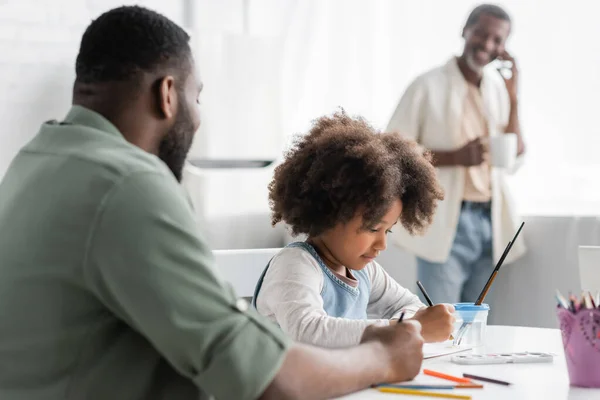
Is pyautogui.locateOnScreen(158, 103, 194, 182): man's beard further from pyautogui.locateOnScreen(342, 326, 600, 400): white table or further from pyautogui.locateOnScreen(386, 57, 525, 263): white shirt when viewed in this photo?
pyautogui.locateOnScreen(386, 57, 525, 263): white shirt

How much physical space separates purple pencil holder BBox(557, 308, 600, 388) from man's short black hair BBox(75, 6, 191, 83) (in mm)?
598

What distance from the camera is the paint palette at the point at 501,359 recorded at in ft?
4.19

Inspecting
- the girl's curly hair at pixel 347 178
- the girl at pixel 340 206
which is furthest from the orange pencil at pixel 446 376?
the girl's curly hair at pixel 347 178

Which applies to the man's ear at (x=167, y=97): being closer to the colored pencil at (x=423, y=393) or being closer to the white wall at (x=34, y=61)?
the colored pencil at (x=423, y=393)

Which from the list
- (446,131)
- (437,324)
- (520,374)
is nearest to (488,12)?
Answer: (446,131)

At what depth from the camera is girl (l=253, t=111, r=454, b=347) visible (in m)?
1.52

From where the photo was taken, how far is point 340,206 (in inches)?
62.2

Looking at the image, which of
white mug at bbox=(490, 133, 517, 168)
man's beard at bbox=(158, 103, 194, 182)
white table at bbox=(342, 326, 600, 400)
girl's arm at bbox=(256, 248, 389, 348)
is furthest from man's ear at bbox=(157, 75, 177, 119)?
white mug at bbox=(490, 133, 517, 168)

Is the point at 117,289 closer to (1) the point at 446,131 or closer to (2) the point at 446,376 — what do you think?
(2) the point at 446,376

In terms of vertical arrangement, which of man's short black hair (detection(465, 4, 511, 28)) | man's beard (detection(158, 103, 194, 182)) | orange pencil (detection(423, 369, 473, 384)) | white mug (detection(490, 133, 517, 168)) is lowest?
white mug (detection(490, 133, 517, 168))

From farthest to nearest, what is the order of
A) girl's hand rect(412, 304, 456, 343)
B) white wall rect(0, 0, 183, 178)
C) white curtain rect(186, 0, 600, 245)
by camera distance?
white curtain rect(186, 0, 600, 245), white wall rect(0, 0, 183, 178), girl's hand rect(412, 304, 456, 343)

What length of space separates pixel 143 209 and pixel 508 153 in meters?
2.46

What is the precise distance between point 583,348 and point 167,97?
0.61 metres

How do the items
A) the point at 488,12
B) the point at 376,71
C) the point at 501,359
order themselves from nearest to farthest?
the point at 501,359
the point at 488,12
the point at 376,71
